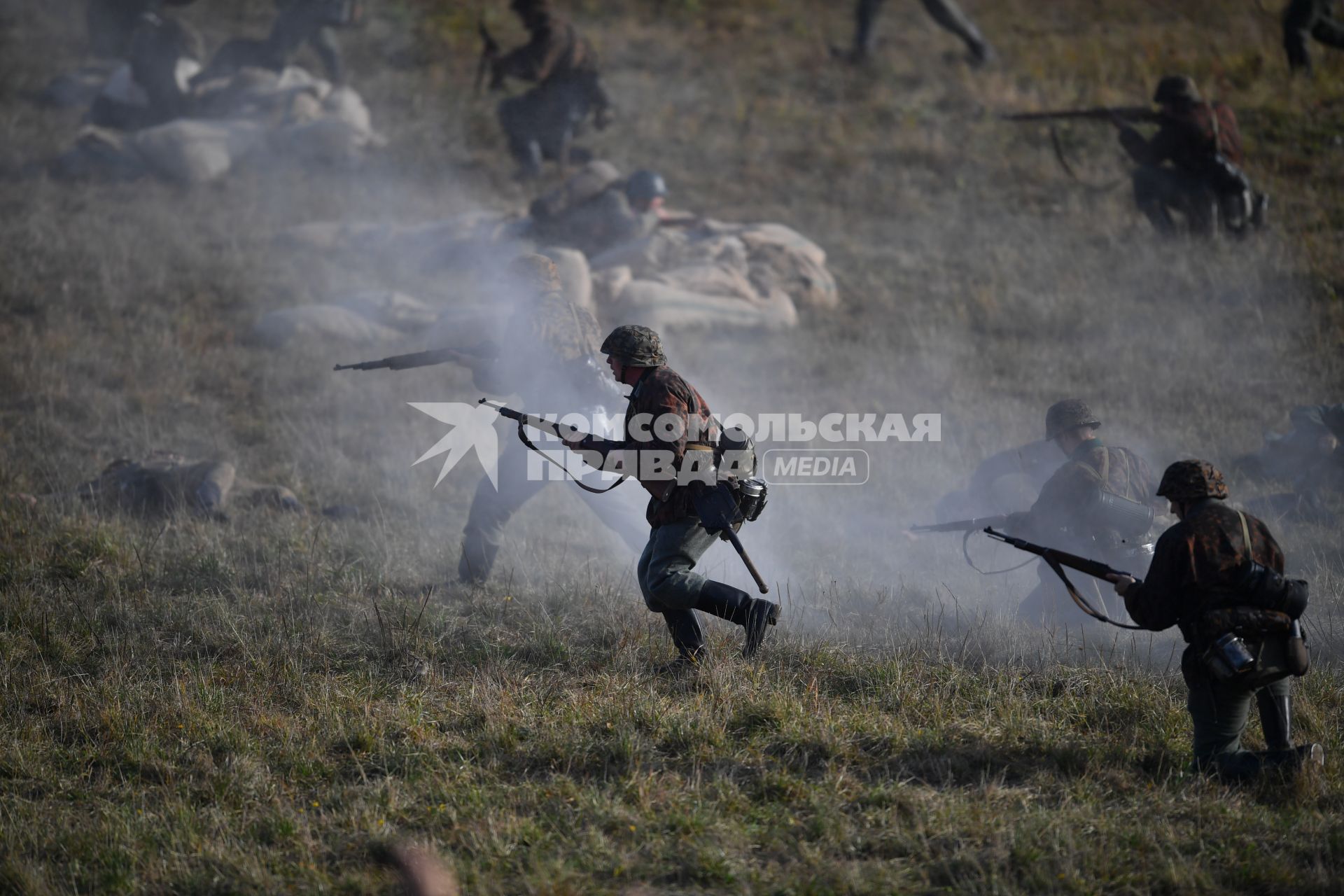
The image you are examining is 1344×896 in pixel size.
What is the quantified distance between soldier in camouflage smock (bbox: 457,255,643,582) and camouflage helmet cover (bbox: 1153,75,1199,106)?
8269mm

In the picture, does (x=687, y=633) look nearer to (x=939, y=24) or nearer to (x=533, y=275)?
(x=533, y=275)

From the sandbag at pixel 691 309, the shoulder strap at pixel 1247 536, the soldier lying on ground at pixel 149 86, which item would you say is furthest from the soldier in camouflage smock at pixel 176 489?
the soldier lying on ground at pixel 149 86

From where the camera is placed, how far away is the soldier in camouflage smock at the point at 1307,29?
14.6m

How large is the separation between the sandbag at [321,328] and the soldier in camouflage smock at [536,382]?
4.75m

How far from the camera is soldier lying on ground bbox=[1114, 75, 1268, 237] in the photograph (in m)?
11.3

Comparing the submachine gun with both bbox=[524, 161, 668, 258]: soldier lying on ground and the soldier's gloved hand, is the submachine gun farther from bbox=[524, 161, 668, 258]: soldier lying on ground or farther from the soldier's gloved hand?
bbox=[524, 161, 668, 258]: soldier lying on ground

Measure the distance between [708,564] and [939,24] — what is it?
13986mm

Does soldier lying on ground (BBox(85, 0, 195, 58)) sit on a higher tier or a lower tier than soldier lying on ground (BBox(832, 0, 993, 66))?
lower

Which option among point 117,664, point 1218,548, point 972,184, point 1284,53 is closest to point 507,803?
point 117,664

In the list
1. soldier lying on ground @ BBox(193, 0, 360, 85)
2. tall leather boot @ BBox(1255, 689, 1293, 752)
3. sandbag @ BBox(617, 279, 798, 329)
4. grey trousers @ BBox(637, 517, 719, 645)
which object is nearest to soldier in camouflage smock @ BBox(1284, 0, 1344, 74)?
sandbag @ BBox(617, 279, 798, 329)

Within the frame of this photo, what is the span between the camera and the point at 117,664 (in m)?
5.00

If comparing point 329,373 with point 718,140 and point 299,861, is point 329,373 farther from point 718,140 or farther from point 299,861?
point 718,140

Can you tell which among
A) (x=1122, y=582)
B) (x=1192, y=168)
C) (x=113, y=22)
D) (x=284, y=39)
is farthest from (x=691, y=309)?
(x=113, y=22)

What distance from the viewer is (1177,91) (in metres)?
11.4
